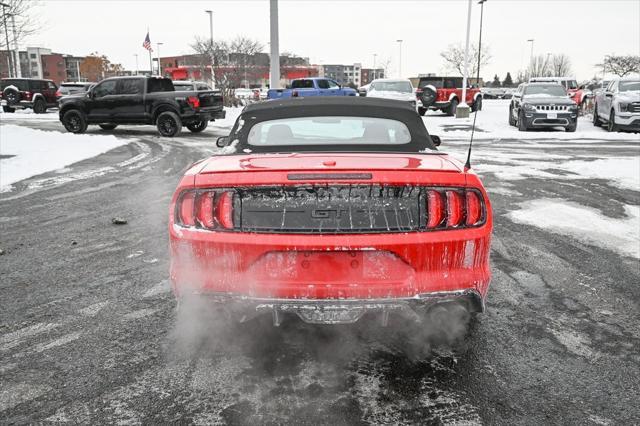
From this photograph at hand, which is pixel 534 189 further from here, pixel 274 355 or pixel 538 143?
pixel 538 143

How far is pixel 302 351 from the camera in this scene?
121 inches

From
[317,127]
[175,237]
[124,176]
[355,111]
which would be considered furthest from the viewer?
[124,176]

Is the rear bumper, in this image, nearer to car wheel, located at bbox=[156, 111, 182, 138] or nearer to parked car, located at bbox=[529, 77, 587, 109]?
car wheel, located at bbox=[156, 111, 182, 138]

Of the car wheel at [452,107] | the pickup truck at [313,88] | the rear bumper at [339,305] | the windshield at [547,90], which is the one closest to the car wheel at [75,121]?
the pickup truck at [313,88]

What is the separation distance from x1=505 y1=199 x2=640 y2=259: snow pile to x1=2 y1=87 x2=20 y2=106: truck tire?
31.1 m

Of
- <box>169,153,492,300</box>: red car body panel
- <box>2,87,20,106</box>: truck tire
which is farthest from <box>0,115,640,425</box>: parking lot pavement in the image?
<box>2,87,20,106</box>: truck tire

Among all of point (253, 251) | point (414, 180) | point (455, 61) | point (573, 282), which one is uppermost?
point (455, 61)

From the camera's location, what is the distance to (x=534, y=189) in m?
8.33

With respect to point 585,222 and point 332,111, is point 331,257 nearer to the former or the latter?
point 332,111

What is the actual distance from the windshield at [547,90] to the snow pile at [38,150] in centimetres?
1413

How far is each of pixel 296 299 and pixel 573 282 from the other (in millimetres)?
2715

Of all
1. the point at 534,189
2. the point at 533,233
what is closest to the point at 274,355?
the point at 533,233

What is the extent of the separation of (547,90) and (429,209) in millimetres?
18343

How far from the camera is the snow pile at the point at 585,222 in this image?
5.42 metres
